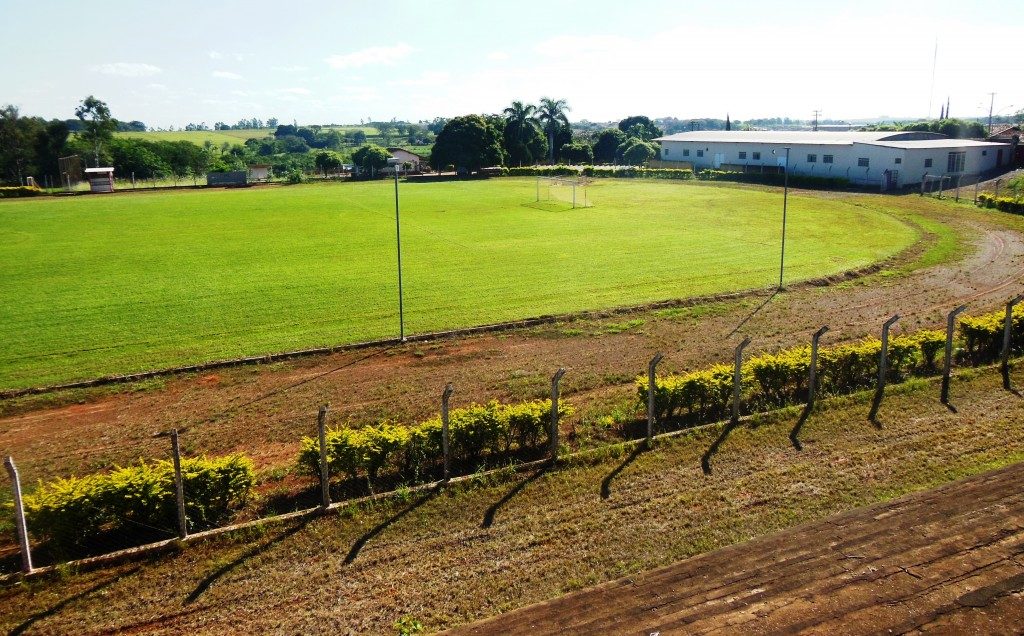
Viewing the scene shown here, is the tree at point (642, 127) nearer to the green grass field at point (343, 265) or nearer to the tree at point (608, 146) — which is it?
the tree at point (608, 146)

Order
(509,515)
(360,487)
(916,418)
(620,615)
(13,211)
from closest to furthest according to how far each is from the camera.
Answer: (620,615) → (509,515) → (360,487) → (916,418) → (13,211)

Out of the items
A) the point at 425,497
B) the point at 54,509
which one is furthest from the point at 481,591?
the point at 54,509

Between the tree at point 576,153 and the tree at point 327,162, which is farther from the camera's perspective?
the tree at point 576,153

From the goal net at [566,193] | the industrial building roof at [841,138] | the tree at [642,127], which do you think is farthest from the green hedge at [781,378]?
the tree at [642,127]

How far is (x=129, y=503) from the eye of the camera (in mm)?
10656

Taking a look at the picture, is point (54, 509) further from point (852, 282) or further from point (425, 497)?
point (852, 282)

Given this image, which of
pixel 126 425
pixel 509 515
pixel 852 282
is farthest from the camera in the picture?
pixel 852 282

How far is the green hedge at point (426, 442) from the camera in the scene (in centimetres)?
1230

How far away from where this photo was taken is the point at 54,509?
10.3 meters

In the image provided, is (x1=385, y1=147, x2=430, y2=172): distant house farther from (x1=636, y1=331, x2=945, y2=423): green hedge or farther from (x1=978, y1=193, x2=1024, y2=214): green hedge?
(x1=636, y1=331, x2=945, y2=423): green hedge

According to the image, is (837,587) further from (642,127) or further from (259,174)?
(642,127)

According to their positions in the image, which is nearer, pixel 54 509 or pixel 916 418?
pixel 54 509

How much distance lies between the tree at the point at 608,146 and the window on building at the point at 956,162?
174ft

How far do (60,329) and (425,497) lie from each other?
1729 centimetres
